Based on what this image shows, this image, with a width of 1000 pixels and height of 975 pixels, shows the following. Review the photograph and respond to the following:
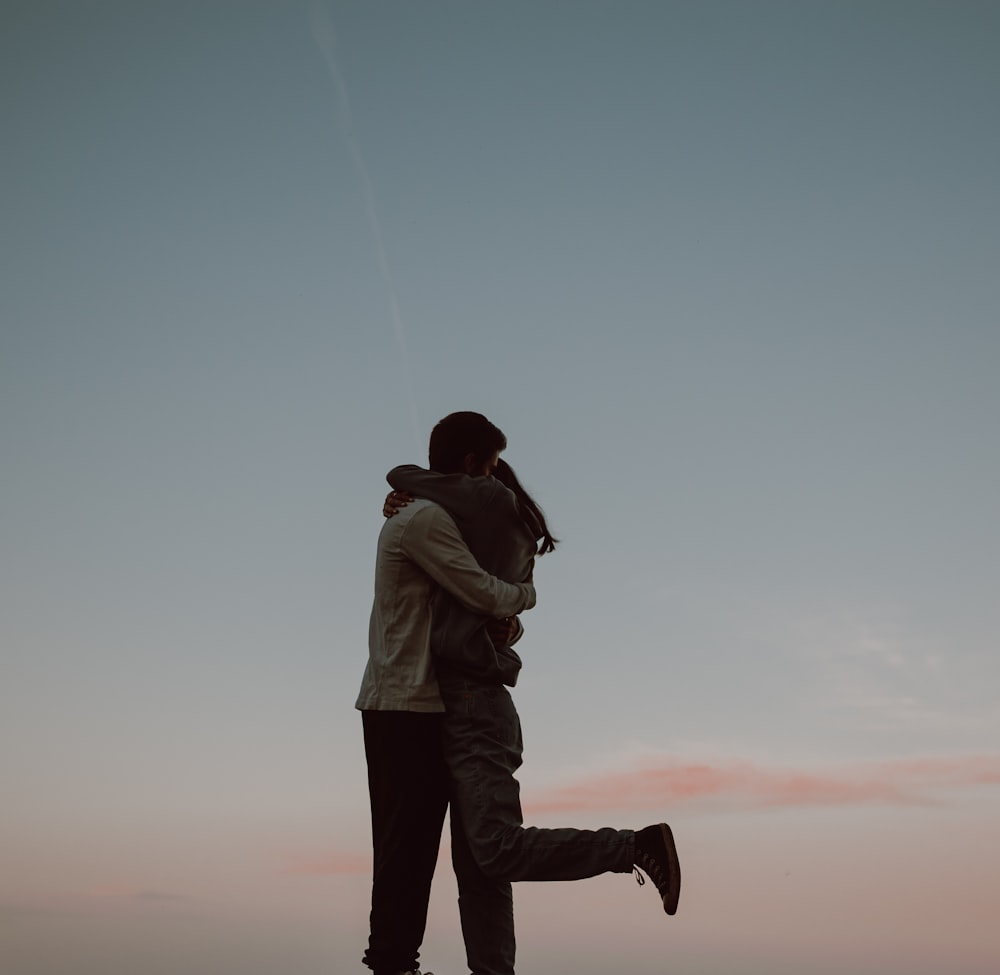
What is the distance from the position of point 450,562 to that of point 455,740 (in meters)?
0.67

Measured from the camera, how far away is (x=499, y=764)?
4.87 m

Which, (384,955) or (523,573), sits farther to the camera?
(523,573)

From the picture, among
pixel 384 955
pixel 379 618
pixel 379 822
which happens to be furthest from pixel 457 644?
pixel 384 955

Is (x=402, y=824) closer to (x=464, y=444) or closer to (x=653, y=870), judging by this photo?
(x=653, y=870)

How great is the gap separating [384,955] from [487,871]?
47cm

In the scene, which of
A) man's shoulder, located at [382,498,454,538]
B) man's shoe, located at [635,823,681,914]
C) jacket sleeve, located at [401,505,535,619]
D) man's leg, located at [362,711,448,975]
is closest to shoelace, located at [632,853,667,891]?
man's shoe, located at [635,823,681,914]

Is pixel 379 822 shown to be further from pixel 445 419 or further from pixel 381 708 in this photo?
pixel 445 419

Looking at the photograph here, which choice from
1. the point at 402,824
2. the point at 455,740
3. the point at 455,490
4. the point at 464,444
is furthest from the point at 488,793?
the point at 464,444

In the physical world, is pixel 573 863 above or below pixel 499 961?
above

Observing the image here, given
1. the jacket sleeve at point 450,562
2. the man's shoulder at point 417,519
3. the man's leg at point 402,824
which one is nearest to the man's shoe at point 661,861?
the man's leg at point 402,824

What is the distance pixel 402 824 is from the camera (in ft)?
15.7

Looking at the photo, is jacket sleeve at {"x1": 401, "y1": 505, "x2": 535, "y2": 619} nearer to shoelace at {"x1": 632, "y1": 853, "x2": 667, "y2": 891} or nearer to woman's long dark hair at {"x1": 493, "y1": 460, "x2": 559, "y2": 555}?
woman's long dark hair at {"x1": 493, "y1": 460, "x2": 559, "y2": 555}

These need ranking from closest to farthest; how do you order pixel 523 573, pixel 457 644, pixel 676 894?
pixel 676 894, pixel 457 644, pixel 523 573

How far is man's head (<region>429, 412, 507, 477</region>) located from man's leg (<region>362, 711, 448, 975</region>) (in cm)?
101
